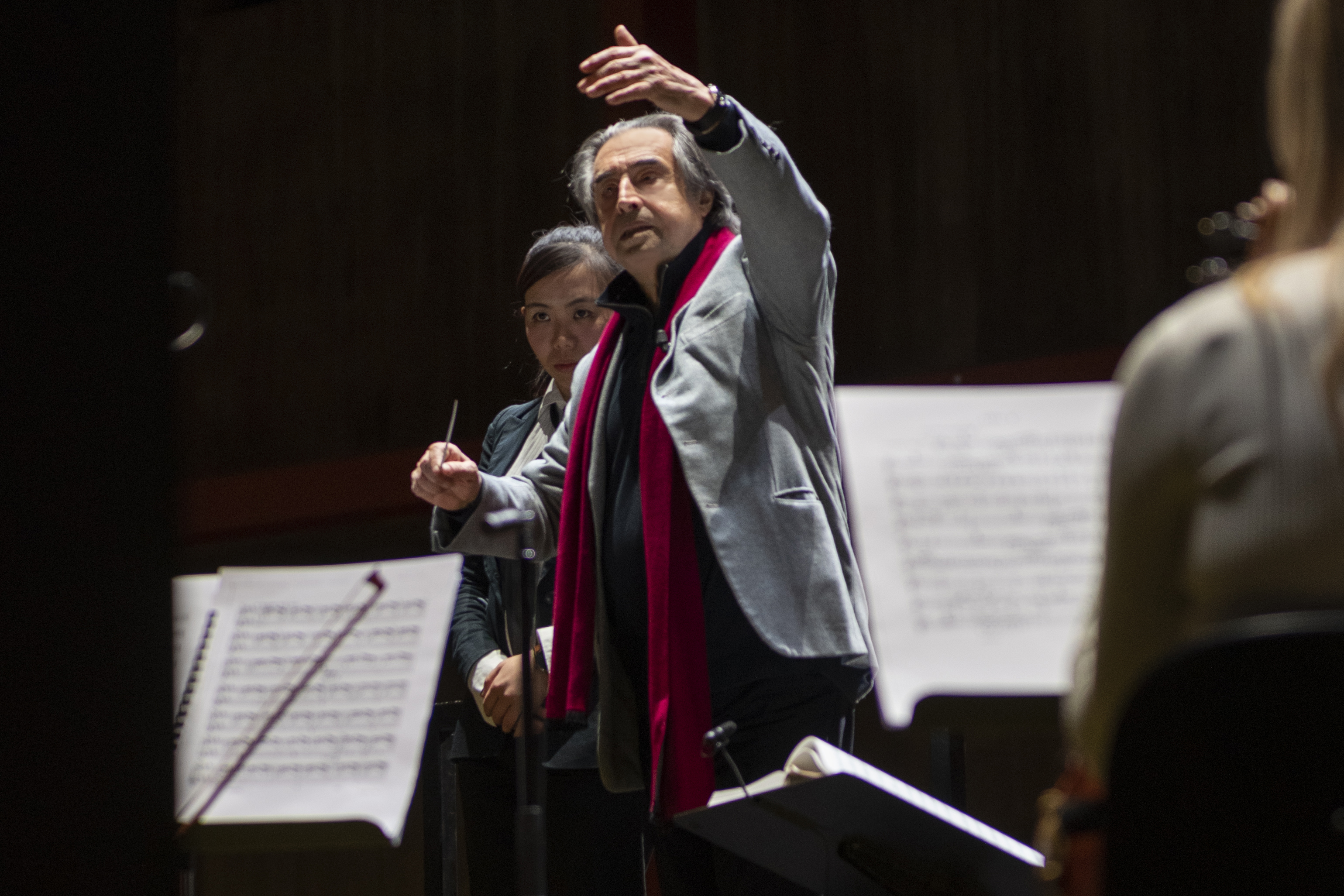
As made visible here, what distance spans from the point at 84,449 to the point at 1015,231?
4286mm

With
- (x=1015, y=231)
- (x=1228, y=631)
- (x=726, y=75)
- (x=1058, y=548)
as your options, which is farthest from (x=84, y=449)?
(x=726, y=75)

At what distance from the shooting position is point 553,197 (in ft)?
18.9

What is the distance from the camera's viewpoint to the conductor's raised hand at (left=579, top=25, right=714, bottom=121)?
196 cm

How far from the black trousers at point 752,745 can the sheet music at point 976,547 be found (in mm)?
342

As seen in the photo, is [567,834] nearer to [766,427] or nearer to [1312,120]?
[766,427]

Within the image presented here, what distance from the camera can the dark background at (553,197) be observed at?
15.0ft

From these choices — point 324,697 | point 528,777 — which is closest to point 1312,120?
point 528,777

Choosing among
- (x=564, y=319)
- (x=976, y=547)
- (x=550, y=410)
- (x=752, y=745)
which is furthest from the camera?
(x=564, y=319)

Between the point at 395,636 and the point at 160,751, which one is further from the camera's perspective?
the point at 395,636

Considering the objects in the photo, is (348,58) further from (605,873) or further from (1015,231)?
(605,873)

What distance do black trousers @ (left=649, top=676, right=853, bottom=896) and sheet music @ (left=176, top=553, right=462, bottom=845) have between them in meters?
0.40

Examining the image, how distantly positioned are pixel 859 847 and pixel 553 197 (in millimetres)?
4268

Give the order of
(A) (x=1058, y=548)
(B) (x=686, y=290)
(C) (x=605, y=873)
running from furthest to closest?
(C) (x=605, y=873) < (B) (x=686, y=290) < (A) (x=1058, y=548)

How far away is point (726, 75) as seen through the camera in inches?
213
